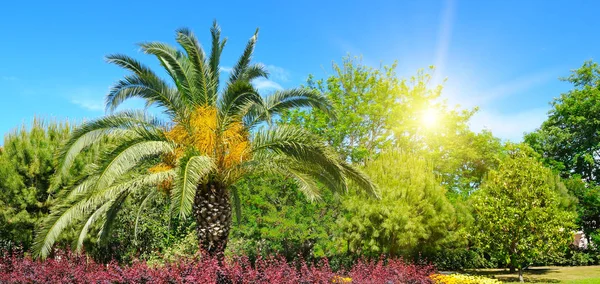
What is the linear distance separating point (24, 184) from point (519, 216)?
67.3 feet

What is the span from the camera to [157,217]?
68.8ft

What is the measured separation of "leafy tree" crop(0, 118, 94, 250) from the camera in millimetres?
18891

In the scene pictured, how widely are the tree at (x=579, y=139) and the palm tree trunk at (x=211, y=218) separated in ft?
81.6

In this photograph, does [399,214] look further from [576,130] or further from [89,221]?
[576,130]

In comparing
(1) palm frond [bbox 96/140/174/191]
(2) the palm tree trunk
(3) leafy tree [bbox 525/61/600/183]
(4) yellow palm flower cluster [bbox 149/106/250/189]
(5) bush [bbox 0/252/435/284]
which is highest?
(3) leafy tree [bbox 525/61/600/183]

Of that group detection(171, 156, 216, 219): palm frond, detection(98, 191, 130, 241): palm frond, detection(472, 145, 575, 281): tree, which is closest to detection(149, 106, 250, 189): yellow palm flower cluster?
detection(171, 156, 216, 219): palm frond

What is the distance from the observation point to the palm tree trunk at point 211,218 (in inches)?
531

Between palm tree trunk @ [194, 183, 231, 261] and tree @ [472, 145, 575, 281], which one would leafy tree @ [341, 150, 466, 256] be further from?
palm tree trunk @ [194, 183, 231, 261]

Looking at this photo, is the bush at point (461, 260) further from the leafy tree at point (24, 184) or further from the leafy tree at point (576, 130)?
the leafy tree at point (24, 184)

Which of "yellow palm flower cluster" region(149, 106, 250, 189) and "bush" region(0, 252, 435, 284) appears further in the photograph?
"yellow palm flower cluster" region(149, 106, 250, 189)

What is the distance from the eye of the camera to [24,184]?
1930 centimetres

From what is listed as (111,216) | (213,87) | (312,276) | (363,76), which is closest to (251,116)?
(213,87)

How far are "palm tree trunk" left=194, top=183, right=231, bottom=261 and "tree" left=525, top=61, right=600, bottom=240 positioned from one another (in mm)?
24873

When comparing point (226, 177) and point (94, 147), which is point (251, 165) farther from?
point (94, 147)
